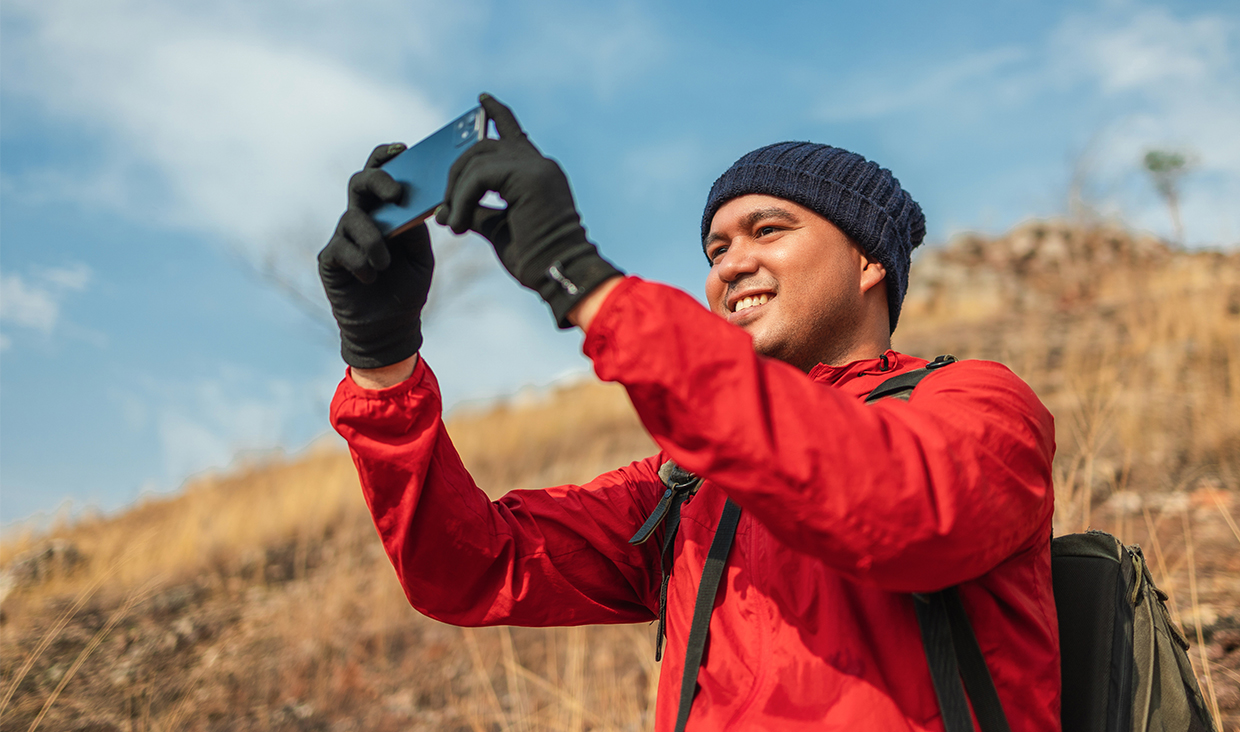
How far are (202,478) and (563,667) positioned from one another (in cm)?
590

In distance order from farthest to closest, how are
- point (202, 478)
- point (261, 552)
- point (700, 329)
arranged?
point (202, 478)
point (261, 552)
point (700, 329)

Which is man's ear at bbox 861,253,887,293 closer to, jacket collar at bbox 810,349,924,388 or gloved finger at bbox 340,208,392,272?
jacket collar at bbox 810,349,924,388

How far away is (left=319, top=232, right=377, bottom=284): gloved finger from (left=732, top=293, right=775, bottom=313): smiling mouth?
2.77 feet

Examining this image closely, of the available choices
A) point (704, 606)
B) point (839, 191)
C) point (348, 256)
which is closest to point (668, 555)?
point (704, 606)

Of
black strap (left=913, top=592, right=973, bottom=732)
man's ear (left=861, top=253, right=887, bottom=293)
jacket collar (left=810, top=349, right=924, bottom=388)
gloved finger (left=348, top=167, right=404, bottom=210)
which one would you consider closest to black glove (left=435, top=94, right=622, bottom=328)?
gloved finger (left=348, top=167, right=404, bottom=210)

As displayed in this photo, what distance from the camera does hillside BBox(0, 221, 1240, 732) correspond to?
3602 mm

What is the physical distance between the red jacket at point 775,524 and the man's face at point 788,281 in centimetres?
11

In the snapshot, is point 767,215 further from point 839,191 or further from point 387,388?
point 387,388

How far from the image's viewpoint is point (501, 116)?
1254 mm

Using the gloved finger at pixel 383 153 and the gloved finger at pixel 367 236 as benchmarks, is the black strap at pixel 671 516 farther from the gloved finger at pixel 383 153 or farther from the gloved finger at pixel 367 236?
the gloved finger at pixel 383 153

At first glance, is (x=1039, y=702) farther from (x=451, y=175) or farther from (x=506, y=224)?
(x=451, y=175)

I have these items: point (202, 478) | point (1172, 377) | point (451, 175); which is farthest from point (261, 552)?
point (1172, 377)

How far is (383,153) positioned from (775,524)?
953mm

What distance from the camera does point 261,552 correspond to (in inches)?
256
